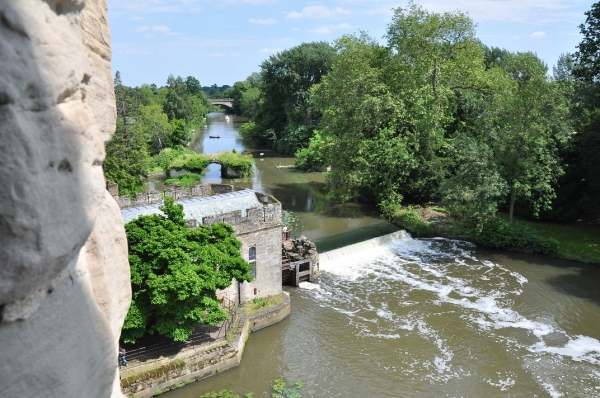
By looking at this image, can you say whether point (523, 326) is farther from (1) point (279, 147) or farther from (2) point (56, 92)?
(1) point (279, 147)

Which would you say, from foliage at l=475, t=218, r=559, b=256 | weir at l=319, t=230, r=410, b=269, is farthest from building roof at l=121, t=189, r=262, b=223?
foliage at l=475, t=218, r=559, b=256

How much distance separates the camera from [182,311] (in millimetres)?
14953

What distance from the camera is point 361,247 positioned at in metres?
28.1

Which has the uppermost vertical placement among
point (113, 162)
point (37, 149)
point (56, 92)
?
point (56, 92)

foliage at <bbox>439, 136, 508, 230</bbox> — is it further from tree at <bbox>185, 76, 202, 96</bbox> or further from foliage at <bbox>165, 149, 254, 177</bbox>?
tree at <bbox>185, 76, 202, 96</bbox>

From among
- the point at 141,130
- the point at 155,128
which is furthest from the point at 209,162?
the point at 141,130

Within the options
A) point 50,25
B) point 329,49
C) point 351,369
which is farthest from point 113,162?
point 329,49

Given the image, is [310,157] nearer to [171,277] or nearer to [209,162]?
[209,162]

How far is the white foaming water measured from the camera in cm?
1812

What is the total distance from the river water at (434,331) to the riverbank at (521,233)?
2.64 ft

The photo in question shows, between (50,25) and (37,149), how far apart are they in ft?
3.67

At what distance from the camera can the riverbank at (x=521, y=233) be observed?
1080 inches

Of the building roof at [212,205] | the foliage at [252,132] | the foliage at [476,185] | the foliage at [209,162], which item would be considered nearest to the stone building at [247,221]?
the building roof at [212,205]

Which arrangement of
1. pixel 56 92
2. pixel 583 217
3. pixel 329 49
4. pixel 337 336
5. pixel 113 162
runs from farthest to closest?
pixel 329 49 < pixel 583 217 < pixel 113 162 < pixel 337 336 < pixel 56 92
